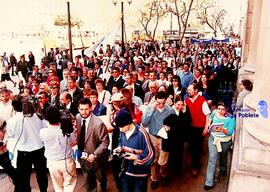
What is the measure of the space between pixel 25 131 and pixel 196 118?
10.4 ft

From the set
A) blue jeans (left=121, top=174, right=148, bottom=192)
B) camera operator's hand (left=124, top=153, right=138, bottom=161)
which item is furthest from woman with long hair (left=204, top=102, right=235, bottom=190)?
camera operator's hand (left=124, top=153, right=138, bottom=161)

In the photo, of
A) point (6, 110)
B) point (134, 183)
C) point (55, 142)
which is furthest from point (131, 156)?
point (6, 110)

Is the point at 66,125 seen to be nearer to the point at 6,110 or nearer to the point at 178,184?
the point at 6,110

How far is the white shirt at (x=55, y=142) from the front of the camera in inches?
190

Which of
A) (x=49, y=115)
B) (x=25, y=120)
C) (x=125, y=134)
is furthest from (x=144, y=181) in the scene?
(x=25, y=120)

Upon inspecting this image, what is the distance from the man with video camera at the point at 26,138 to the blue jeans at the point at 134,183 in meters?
1.62

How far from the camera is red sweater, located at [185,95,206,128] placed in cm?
642

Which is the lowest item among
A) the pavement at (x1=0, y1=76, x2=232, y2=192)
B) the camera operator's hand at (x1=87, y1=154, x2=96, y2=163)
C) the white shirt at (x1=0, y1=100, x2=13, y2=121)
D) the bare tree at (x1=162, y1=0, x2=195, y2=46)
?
the pavement at (x1=0, y1=76, x2=232, y2=192)

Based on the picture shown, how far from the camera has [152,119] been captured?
229 inches

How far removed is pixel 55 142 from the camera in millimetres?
4863

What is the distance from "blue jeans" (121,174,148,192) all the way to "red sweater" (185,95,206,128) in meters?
2.17

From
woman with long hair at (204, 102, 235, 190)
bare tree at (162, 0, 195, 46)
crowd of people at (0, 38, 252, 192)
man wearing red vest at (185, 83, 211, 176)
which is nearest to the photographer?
crowd of people at (0, 38, 252, 192)

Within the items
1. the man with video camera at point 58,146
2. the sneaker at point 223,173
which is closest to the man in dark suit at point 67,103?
the man with video camera at point 58,146

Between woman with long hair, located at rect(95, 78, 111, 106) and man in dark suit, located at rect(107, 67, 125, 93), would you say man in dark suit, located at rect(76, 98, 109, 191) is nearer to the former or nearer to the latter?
Result: woman with long hair, located at rect(95, 78, 111, 106)
